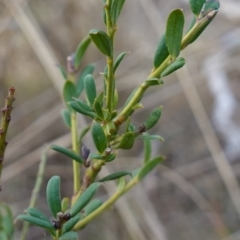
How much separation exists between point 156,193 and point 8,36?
1009mm

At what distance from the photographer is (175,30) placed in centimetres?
33

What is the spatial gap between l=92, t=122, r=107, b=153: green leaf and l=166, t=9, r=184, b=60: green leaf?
9 cm

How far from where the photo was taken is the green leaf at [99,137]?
340 mm

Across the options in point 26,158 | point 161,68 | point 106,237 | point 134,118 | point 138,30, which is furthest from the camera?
point 138,30

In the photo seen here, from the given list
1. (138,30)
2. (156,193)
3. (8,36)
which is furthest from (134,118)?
(8,36)

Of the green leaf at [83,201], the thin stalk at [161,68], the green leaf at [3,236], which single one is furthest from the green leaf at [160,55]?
the green leaf at [3,236]

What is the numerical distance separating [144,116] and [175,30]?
1.68 meters

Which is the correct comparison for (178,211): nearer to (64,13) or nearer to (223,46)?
(223,46)

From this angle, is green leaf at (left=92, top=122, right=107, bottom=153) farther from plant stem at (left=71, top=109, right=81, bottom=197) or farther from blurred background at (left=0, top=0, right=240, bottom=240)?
blurred background at (left=0, top=0, right=240, bottom=240)

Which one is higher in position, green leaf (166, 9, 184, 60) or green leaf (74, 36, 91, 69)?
green leaf (74, 36, 91, 69)

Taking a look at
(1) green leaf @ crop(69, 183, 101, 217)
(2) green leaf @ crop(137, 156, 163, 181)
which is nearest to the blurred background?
(2) green leaf @ crop(137, 156, 163, 181)

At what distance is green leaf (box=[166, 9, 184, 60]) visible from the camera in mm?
332

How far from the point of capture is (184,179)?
5.92 ft

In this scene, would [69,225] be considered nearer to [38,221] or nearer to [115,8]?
[38,221]
